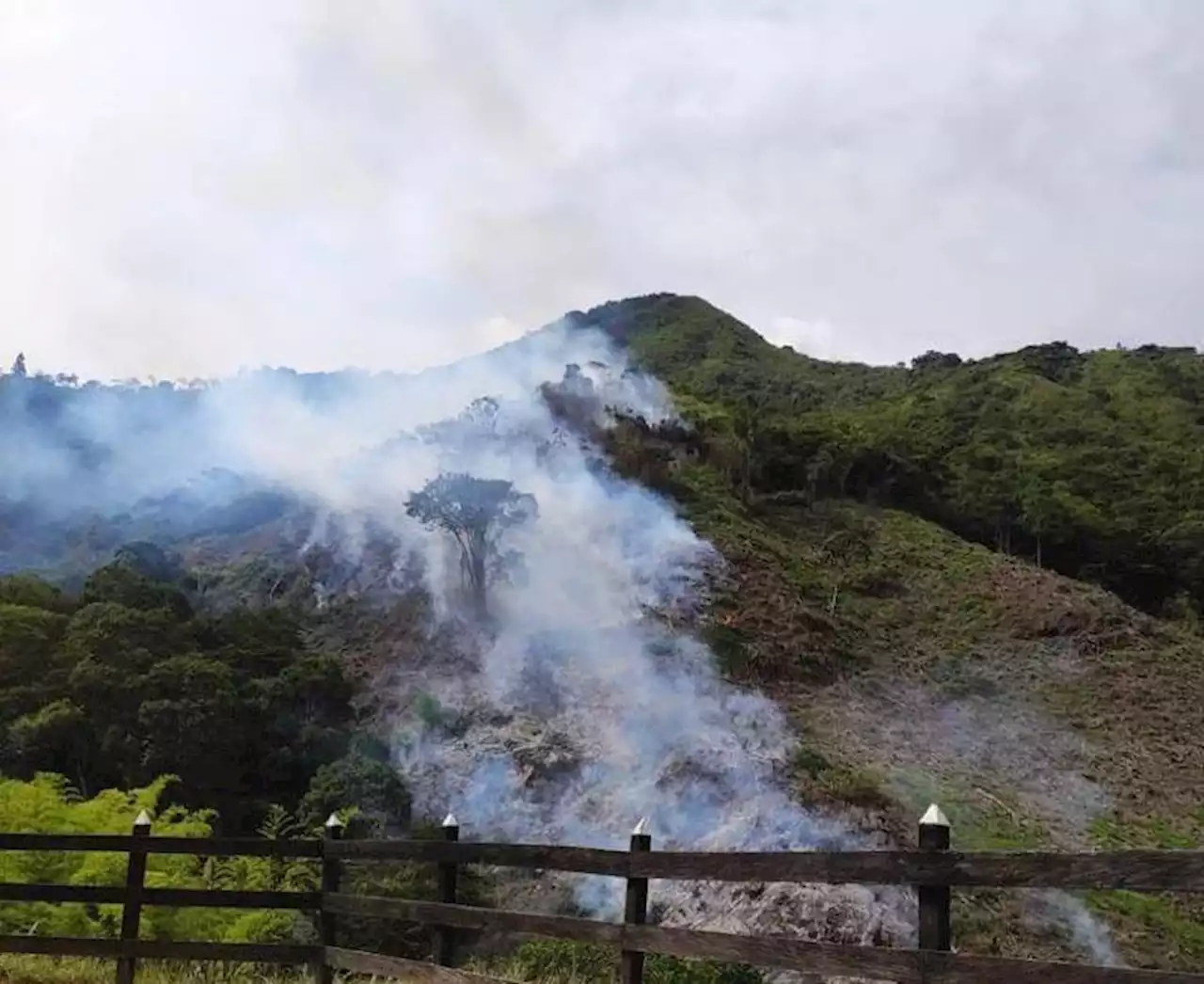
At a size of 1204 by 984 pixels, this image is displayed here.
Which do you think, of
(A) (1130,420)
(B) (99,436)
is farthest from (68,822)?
(A) (1130,420)

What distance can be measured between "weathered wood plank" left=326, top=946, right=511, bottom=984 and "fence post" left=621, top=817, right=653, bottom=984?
0.92 m

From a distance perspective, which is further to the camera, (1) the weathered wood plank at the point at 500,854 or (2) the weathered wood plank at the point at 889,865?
(1) the weathered wood plank at the point at 500,854

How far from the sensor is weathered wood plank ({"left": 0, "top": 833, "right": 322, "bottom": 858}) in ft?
29.6

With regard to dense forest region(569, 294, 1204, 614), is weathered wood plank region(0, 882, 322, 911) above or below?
below

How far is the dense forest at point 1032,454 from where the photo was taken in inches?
1454

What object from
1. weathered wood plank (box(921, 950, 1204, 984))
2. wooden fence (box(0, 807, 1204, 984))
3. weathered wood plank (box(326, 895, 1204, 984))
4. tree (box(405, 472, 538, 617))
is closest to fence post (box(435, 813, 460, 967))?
wooden fence (box(0, 807, 1204, 984))

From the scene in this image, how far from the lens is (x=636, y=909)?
6484mm

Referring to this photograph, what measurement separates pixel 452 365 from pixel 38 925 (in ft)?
143

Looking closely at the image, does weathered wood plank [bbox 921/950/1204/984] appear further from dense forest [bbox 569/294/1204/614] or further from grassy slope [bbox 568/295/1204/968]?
dense forest [bbox 569/294/1204/614]

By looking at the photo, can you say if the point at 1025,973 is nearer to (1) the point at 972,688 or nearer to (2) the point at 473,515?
(1) the point at 972,688

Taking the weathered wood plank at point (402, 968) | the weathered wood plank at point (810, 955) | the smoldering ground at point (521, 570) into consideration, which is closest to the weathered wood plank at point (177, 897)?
the weathered wood plank at point (402, 968)

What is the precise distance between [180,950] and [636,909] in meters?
4.27

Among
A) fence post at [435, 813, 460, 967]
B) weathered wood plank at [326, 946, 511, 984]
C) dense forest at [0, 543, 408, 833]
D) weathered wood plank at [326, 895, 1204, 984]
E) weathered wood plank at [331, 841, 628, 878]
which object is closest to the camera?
weathered wood plank at [326, 895, 1204, 984]

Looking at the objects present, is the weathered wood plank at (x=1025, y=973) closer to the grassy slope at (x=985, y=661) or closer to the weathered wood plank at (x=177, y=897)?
the weathered wood plank at (x=177, y=897)
